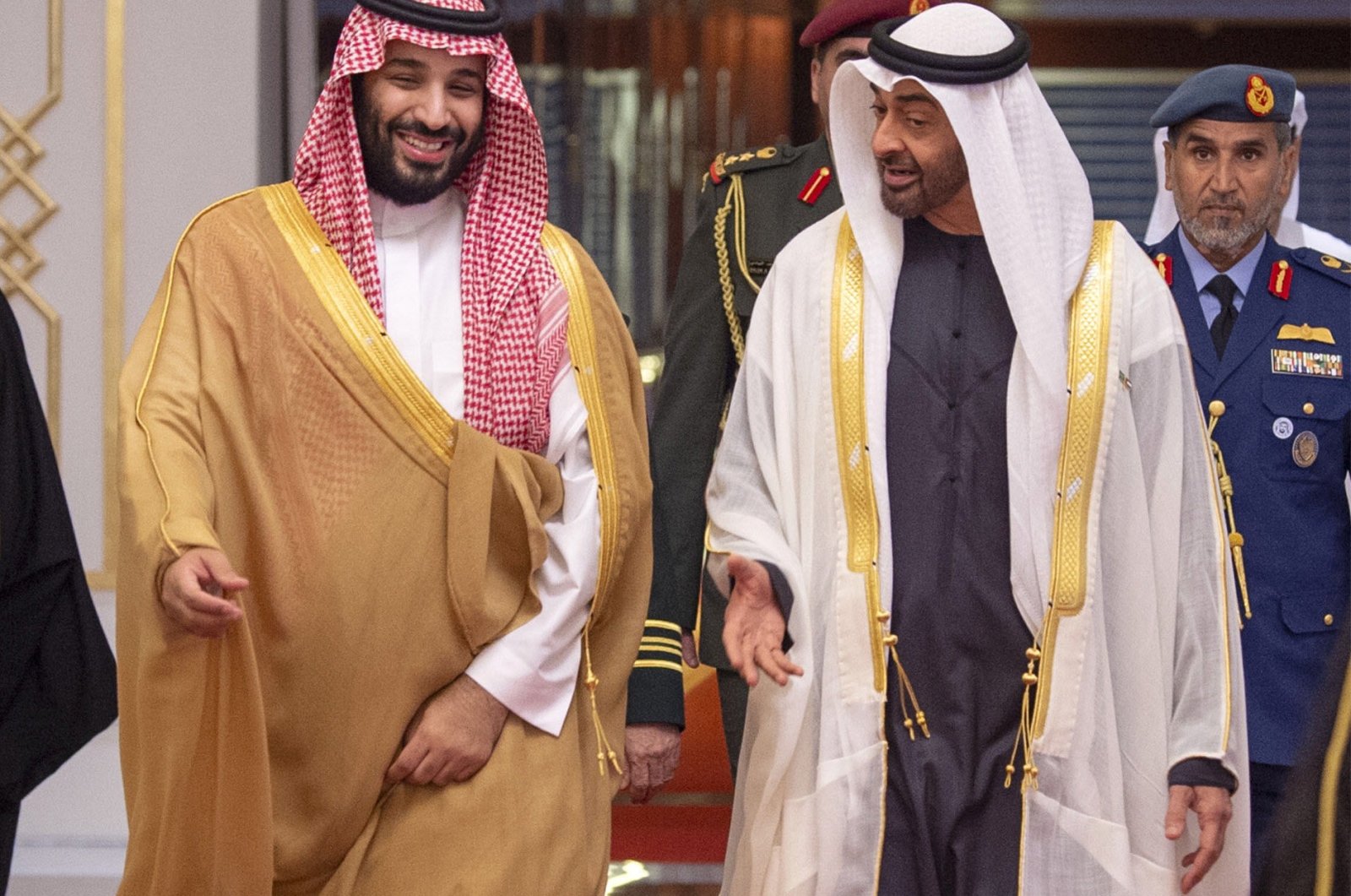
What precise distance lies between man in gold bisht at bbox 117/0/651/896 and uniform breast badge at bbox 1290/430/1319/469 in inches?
51.6

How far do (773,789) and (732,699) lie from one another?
0.59 m

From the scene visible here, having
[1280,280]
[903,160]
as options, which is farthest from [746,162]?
[1280,280]

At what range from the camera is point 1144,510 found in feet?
10.2

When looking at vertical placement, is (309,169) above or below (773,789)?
above

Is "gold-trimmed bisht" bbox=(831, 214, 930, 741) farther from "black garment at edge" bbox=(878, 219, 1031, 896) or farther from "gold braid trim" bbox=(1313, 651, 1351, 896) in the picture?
"gold braid trim" bbox=(1313, 651, 1351, 896)

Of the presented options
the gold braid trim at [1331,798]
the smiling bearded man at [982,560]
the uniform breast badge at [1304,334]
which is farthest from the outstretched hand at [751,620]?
the uniform breast badge at [1304,334]

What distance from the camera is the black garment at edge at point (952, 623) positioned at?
10.0ft

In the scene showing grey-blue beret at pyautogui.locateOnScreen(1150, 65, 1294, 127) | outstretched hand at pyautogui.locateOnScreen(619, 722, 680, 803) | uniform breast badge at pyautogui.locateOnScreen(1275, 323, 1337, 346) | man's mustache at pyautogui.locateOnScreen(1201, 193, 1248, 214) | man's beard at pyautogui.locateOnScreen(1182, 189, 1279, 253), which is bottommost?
outstretched hand at pyautogui.locateOnScreen(619, 722, 680, 803)

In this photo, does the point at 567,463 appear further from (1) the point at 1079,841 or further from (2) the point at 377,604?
(1) the point at 1079,841

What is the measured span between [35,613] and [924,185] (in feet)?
6.11

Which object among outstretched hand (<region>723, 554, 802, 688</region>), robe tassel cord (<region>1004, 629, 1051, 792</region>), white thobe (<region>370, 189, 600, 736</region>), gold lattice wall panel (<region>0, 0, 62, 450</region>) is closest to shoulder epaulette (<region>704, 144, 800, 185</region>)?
white thobe (<region>370, 189, 600, 736</region>)

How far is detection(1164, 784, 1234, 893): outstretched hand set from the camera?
300 centimetres

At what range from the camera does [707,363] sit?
3803 millimetres

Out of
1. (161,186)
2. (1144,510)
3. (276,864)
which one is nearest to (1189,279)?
(1144,510)
